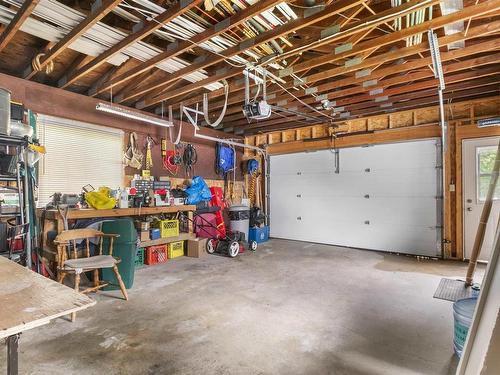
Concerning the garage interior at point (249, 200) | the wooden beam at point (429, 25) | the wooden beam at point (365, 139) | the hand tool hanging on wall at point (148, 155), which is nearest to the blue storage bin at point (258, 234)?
the garage interior at point (249, 200)

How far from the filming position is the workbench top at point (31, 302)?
39.5 inches

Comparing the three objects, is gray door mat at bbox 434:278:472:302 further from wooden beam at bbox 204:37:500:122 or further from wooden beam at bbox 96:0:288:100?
wooden beam at bbox 96:0:288:100

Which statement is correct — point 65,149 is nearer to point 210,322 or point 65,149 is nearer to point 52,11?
point 52,11

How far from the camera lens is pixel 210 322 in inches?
107

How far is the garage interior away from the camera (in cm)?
222

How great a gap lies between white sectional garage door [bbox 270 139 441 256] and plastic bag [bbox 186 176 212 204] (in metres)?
2.29

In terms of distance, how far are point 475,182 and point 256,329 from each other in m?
4.99

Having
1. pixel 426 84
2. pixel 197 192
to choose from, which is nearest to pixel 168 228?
pixel 197 192

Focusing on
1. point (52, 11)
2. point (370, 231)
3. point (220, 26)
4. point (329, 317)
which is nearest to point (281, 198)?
point (370, 231)

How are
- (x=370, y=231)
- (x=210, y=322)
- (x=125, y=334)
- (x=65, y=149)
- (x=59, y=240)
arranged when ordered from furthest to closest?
(x=370, y=231) < (x=65, y=149) < (x=59, y=240) < (x=210, y=322) < (x=125, y=334)

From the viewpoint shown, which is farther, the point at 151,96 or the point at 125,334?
the point at 151,96

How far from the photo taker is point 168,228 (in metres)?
5.19

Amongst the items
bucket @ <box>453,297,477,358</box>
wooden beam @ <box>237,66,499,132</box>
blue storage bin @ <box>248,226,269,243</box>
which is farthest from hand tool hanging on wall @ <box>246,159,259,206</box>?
bucket @ <box>453,297,477,358</box>

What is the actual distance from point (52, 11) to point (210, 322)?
331 cm
